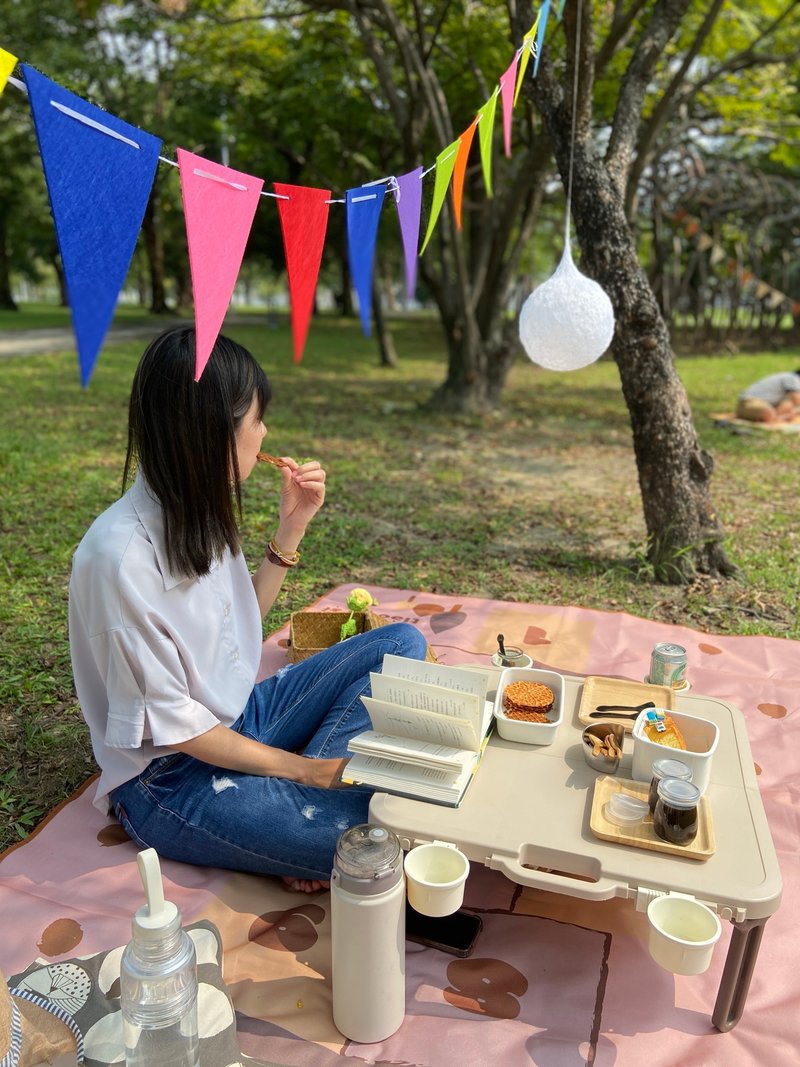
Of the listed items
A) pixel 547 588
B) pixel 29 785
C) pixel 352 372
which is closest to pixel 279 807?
pixel 29 785

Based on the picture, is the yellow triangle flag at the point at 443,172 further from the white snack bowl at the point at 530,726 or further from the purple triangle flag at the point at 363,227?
the white snack bowl at the point at 530,726

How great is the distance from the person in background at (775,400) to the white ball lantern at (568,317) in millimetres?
5329

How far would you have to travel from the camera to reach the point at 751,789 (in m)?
1.68

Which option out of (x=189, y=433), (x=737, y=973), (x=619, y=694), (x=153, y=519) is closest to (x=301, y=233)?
(x=189, y=433)

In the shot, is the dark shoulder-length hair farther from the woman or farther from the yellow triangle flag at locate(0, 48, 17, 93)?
the yellow triangle flag at locate(0, 48, 17, 93)

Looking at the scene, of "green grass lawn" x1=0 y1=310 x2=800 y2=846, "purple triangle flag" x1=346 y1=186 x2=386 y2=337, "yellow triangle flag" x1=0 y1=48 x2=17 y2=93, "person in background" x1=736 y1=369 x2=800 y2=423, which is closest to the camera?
"yellow triangle flag" x1=0 y1=48 x2=17 y2=93

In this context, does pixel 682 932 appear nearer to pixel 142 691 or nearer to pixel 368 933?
pixel 368 933

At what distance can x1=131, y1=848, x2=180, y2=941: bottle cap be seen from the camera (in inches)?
45.4

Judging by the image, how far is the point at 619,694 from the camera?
2004 millimetres

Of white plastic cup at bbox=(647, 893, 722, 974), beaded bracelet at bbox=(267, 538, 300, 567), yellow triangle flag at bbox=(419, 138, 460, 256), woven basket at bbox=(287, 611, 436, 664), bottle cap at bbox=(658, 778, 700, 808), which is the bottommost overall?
woven basket at bbox=(287, 611, 436, 664)

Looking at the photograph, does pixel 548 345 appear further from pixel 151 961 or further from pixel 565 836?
pixel 151 961

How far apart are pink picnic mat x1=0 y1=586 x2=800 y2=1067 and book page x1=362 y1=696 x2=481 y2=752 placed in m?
0.45

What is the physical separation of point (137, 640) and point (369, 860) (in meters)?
0.64

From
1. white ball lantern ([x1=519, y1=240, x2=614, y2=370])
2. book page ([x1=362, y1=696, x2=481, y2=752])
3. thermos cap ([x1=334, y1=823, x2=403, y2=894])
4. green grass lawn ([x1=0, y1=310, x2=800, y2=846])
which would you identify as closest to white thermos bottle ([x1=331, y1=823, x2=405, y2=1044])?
thermos cap ([x1=334, y1=823, x2=403, y2=894])
